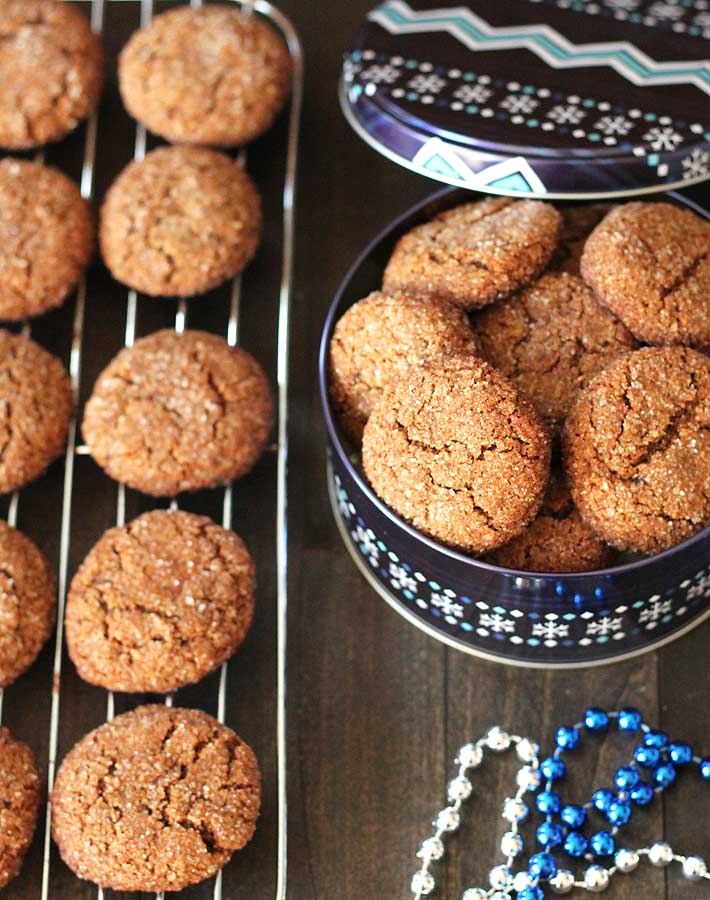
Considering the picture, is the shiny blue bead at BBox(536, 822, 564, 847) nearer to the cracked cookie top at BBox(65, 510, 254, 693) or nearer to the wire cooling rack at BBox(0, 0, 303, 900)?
the wire cooling rack at BBox(0, 0, 303, 900)

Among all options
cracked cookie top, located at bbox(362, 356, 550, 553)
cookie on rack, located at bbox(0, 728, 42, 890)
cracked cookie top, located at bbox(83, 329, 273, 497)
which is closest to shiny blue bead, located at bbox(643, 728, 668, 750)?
cracked cookie top, located at bbox(362, 356, 550, 553)

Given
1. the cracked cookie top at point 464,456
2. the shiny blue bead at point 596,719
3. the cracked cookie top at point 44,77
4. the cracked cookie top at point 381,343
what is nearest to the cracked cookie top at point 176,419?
the cracked cookie top at point 381,343

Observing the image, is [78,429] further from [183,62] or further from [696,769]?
[696,769]

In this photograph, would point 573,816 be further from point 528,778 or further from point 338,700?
point 338,700

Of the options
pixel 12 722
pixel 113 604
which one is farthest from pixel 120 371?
pixel 12 722

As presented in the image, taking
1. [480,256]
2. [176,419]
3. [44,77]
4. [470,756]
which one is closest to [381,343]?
[480,256]

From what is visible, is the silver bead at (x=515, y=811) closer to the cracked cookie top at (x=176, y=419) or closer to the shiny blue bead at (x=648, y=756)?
the shiny blue bead at (x=648, y=756)

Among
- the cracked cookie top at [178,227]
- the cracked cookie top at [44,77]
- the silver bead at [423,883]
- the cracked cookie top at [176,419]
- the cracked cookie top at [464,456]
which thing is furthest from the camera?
the cracked cookie top at [44,77]
